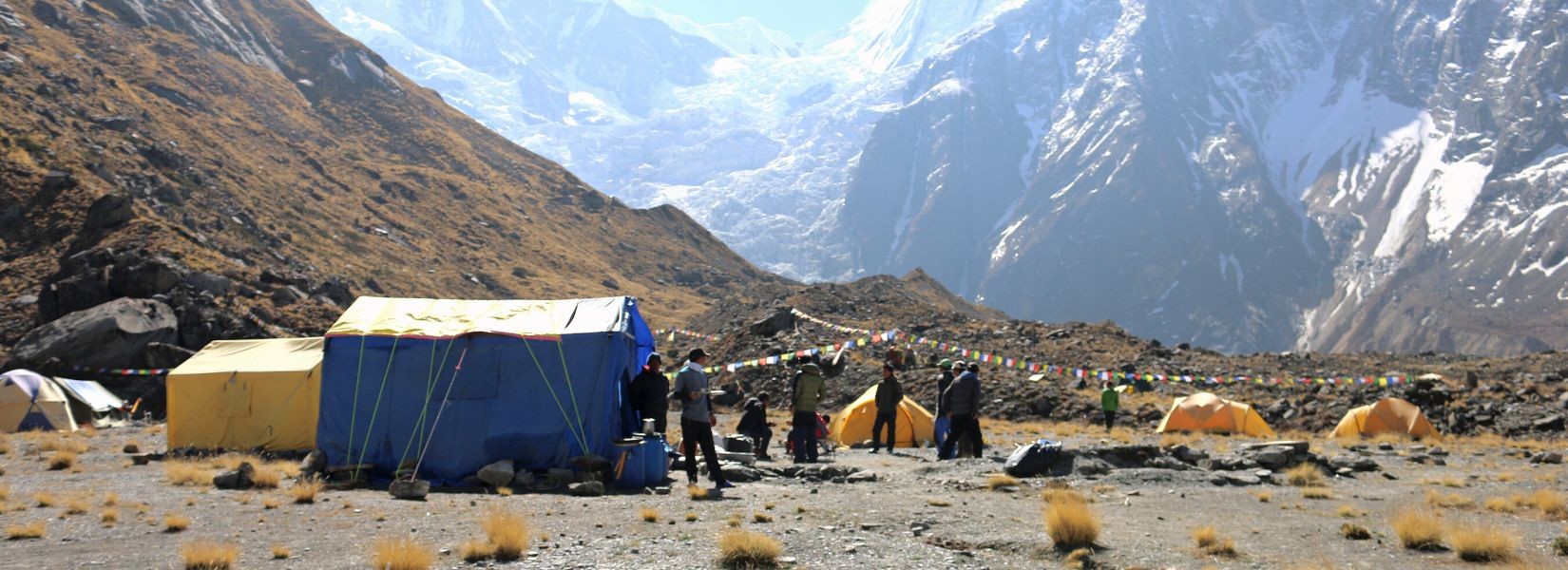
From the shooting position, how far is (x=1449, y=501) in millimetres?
15656

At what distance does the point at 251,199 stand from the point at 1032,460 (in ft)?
209

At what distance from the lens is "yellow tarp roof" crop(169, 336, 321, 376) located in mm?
23766

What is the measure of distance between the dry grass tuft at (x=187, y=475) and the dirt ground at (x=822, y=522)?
29 cm

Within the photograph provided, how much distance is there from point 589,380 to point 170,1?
9809 cm

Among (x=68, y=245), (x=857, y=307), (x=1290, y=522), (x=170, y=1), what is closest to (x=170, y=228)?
(x=68, y=245)

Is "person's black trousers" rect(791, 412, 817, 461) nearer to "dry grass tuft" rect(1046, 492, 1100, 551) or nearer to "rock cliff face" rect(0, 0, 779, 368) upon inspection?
"dry grass tuft" rect(1046, 492, 1100, 551)

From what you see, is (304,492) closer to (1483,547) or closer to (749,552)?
(749,552)

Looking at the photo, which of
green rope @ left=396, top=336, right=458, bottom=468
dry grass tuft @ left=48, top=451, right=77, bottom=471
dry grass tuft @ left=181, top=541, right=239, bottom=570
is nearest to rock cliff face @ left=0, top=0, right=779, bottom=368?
dry grass tuft @ left=48, top=451, right=77, bottom=471

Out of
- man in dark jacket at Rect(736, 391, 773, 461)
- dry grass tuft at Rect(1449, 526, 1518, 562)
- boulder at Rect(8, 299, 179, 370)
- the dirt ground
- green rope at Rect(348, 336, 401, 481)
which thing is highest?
boulder at Rect(8, 299, 179, 370)

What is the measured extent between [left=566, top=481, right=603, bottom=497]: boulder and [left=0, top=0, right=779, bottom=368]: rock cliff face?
2403 cm

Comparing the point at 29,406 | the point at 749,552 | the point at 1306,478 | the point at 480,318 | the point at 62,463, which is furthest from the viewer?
the point at 29,406

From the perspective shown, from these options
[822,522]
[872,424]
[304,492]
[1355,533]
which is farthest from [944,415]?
[304,492]

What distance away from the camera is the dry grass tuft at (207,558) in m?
10.0

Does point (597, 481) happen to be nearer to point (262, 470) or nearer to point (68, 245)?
point (262, 470)
